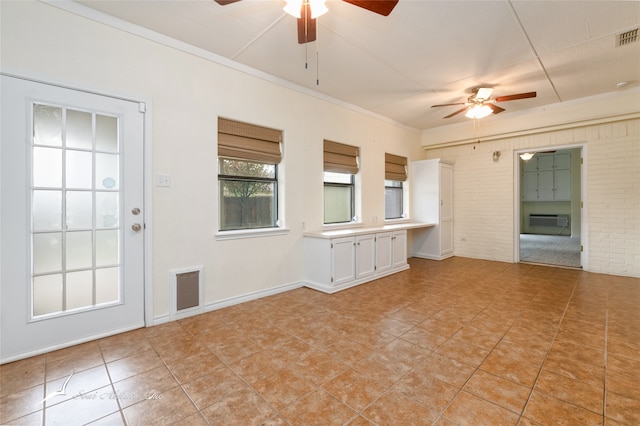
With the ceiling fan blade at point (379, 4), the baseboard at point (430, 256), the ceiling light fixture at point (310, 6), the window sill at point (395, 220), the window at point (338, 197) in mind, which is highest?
the ceiling light fixture at point (310, 6)

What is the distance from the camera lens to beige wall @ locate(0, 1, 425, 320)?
2.30 metres

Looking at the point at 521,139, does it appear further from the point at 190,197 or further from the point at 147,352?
the point at 147,352

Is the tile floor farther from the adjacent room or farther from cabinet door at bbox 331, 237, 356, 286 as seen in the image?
cabinet door at bbox 331, 237, 356, 286

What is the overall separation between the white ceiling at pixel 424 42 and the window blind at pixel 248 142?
76 centimetres

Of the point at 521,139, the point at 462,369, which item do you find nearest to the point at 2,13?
the point at 462,369

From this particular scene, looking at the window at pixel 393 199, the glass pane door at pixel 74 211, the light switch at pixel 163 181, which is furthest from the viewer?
the window at pixel 393 199

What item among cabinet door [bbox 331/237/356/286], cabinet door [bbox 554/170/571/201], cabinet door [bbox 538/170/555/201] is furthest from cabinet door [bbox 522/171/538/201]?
cabinet door [bbox 331/237/356/286]

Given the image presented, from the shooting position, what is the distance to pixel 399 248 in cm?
494

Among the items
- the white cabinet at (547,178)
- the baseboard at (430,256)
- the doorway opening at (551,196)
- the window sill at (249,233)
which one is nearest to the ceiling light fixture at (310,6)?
the window sill at (249,233)

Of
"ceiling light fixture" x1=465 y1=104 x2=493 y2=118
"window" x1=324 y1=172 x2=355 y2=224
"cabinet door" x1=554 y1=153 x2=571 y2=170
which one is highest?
"cabinet door" x1=554 y1=153 x2=571 y2=170

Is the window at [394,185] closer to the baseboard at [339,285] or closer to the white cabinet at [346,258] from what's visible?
the white cabinet at [346,258]

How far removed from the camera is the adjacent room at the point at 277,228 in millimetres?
1814

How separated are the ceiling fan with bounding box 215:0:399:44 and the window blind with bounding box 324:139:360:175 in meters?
2.12

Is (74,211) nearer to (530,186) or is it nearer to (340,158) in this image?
(340,158)
